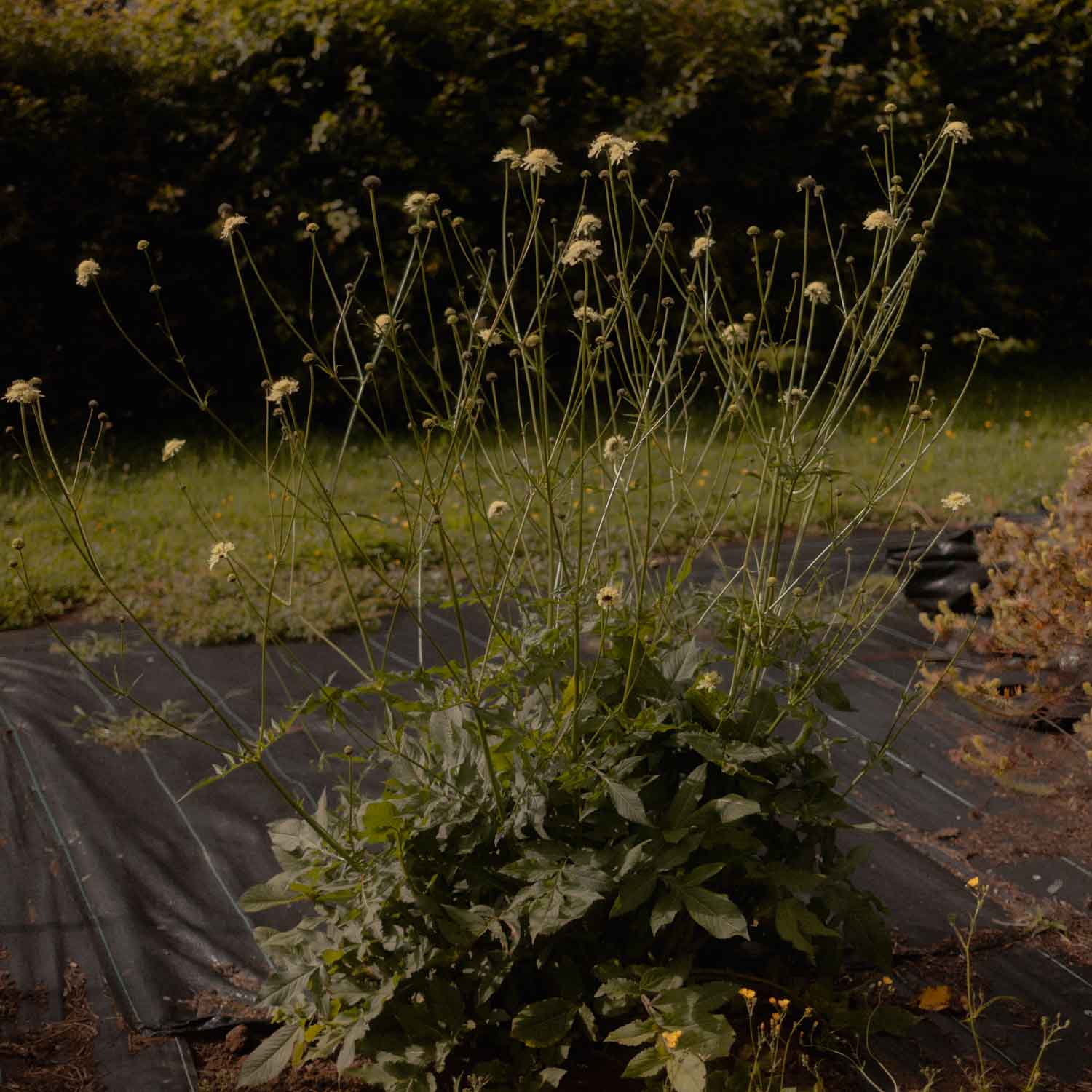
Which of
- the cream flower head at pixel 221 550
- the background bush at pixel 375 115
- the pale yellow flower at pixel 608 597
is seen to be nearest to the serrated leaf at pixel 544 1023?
the pale yellow flower at pixel 608 597

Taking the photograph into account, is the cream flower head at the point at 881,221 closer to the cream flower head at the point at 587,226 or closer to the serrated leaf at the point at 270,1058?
the cream flower head at the point at 587,226

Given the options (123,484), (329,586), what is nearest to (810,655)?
(329,586)

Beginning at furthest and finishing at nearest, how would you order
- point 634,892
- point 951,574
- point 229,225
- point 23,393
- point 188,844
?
point 951,574 < point 188,844 < point 634,892 < point 229,225 < point 23,393

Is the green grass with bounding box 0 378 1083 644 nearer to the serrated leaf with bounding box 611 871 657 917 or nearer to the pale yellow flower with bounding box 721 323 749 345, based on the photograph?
the pale yellow flower with bounding box 721 323 749 345

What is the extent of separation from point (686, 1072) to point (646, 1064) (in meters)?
0.08

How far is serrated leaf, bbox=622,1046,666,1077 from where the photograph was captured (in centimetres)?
210

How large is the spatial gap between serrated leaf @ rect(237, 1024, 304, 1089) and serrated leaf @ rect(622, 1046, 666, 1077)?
603 millimetres

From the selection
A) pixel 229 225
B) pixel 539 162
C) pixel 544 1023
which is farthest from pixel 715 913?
pixel 229 225

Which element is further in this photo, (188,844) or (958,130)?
(188,844)

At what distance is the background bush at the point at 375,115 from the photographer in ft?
25.2

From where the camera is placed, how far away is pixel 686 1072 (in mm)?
2059

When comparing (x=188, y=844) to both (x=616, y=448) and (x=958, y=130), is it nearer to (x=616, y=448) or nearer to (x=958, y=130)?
(x=616, y=448)

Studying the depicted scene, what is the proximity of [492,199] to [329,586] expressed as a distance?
393 cm

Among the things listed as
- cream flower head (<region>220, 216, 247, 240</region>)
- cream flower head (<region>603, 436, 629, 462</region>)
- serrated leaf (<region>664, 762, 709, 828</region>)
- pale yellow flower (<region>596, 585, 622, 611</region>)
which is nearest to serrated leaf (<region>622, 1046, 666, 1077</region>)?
serrated leaf (<region>664, 762, 709, 828</region>)
